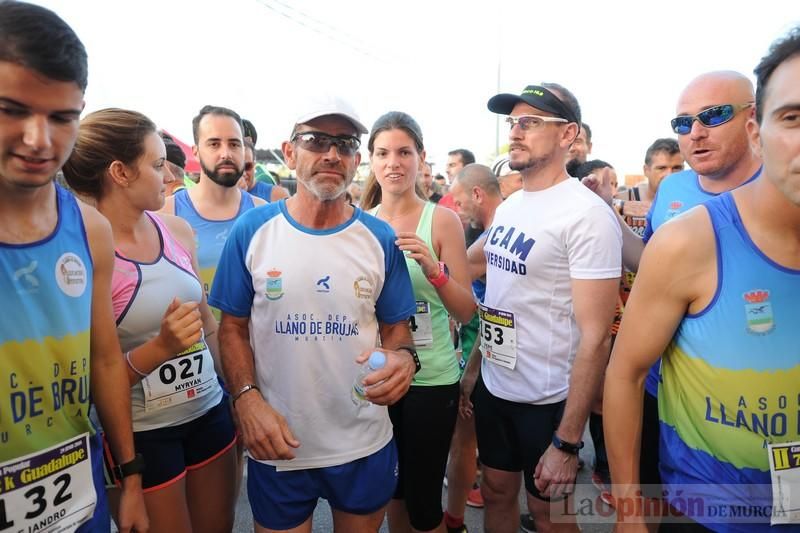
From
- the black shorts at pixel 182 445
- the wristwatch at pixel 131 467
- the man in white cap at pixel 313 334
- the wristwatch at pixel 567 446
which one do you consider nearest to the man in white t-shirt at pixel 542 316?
the wristwatch at pixel 567 446

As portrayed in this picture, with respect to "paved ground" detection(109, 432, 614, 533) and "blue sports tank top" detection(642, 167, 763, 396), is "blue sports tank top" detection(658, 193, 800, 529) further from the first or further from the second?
"paved ground" detection(109, 432, 614, 533)

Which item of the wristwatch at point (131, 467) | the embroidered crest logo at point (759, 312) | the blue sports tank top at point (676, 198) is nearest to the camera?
the embroidered crest logo at point (759, 312)

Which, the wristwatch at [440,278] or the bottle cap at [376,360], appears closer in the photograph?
the bottle cap at [376,360]

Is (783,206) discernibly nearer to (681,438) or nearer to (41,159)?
(681,438)

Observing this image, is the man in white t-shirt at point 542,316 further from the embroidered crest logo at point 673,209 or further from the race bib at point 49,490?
the race bib at point 49,490

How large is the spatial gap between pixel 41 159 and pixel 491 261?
6.85 ft

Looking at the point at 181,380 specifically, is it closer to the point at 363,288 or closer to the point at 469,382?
the point at 363,288

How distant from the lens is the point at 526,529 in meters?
3.42

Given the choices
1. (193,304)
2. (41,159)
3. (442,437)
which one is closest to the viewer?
(41,159)

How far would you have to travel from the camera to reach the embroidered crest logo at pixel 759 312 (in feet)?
4.73

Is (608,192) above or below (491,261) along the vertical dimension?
above

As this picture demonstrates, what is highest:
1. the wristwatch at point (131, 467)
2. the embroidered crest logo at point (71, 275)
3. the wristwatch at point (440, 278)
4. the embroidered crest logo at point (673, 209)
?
the embroidered crest logo at point (673, 209)

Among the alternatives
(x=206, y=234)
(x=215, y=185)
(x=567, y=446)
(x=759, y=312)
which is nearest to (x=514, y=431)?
(x=567, y=446)

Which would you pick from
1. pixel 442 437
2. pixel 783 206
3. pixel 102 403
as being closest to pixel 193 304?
pixel 102 403
